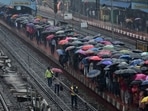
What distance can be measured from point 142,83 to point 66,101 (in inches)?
283

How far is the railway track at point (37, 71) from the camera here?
78.8ft

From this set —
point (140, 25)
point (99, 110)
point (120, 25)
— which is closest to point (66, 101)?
point (99, 110)

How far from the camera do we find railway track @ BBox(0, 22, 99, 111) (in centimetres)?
2403

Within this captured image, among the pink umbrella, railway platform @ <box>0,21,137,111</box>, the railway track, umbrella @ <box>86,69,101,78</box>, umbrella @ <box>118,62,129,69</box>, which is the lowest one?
the railway track

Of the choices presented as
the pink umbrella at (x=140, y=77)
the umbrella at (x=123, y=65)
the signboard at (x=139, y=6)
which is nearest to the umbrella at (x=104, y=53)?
the umbrella at (x=123, y=65)

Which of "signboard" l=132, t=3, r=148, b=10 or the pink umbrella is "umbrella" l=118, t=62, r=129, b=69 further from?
"signboard" l=132, t=3, r=148, b=10

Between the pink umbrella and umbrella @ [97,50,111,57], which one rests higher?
the pink umbrella

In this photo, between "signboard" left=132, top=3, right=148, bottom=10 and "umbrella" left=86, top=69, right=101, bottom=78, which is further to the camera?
"signboard" left=132, top=3, right=148, bottom=10

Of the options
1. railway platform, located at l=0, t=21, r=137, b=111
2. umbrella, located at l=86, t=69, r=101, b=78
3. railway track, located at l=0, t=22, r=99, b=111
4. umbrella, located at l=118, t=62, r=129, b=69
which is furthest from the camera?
railway track, located at l=0, t=22, r=99, b=111

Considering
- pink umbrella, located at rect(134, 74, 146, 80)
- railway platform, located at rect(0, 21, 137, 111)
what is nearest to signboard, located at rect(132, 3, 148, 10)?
railway platform, located at rect(0, 21, 137, 111)

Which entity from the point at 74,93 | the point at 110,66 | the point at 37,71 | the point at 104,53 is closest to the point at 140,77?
the point at 110,66

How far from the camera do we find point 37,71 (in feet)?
110

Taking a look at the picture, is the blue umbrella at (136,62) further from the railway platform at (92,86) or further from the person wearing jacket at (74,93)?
the person wearing jacket at (74,93)

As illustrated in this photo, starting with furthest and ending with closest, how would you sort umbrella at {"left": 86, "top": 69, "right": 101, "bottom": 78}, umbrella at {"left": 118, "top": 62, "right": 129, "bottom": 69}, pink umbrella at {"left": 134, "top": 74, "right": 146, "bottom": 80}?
umbrella at {"left": 86, "top": 69, "right": 101, "bottom": 78} < umbrella at {"left": 118, "top": 62, "right": 129, "bottom": 69} < pink umbrella at {"left": 134, "top": 74, "right": 146, "bottom": 80}
